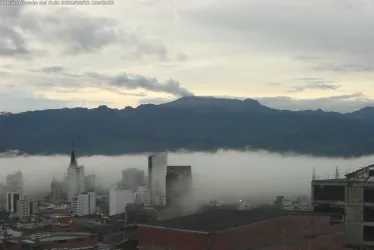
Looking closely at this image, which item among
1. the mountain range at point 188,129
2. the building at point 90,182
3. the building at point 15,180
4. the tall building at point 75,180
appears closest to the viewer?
the building at point 15,180

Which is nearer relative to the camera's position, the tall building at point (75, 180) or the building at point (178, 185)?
the building at point (178, 185)

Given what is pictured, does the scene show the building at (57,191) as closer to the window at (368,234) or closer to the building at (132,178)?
the building at (132,178)

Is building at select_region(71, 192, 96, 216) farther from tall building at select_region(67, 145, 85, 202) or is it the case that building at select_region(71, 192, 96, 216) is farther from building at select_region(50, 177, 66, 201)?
building at select_region(50, 177, 66, 201)

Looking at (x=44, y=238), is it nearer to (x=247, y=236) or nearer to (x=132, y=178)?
(x=247, y=236)

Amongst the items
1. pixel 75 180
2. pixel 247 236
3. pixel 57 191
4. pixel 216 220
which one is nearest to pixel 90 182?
pixel 75 180

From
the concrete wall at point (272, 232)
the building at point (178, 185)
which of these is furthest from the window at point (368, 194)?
the building at point (178, 185)

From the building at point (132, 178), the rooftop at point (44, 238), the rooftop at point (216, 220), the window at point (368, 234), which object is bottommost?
the building at point (132, 178)

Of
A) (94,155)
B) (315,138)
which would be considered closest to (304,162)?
(315,138)

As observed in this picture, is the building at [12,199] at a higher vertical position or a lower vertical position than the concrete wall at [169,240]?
lower
